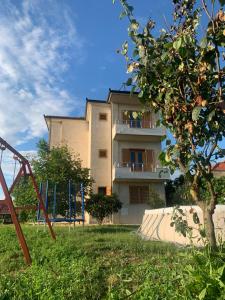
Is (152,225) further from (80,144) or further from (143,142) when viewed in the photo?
(80,144)

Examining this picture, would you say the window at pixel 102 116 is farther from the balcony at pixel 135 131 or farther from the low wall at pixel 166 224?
the low wall at pixel 166 224

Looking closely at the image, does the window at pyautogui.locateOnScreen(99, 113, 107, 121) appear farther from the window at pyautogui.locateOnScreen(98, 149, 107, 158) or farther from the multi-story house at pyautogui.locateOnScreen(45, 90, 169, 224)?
the window at pyautogui.locateOnScreen(98, 149, 107, 158)

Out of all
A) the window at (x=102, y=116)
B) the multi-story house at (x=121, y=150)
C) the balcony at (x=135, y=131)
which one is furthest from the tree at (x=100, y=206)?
the window at (x=102, y=116)

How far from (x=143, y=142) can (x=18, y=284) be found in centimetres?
2313

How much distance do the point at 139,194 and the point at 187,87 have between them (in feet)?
72.8

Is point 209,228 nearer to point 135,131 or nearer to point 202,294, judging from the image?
point 202,294

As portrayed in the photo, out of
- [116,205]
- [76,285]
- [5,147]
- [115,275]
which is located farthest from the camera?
[116,205]

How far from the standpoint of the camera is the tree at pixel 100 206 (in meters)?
18.8

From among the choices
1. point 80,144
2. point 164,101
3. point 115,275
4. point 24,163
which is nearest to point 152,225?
point 24,163

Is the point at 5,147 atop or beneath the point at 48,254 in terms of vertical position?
atop

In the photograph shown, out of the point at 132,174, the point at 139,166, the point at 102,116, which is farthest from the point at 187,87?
the point at 102,116

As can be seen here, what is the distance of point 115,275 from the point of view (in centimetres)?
464

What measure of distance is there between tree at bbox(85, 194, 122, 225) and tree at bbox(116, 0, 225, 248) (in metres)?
15.3

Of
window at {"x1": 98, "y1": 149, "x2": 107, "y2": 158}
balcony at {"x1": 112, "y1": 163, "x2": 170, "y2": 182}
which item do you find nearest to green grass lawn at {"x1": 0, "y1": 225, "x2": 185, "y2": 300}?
balcony at {"x1": 112, "y1": 163, "x2": 170, "y2": 182}
